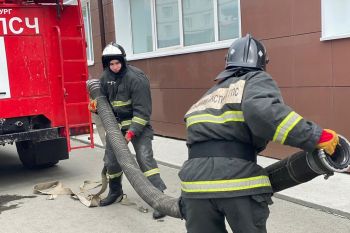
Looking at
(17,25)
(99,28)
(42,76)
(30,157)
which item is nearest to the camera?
(17,25)

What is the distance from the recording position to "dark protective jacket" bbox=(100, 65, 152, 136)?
15.5 ft

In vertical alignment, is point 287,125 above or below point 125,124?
above

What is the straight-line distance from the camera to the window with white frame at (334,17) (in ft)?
19.1

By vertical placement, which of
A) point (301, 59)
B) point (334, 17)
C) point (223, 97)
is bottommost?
point (223, 97)

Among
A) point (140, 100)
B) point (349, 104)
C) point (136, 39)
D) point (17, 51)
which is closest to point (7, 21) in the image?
point (17, 51)

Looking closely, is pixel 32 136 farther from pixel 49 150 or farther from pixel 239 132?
pixel 239 132

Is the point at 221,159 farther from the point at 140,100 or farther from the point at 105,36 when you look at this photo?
the point at 105,36

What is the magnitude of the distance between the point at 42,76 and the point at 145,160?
7.75 ft

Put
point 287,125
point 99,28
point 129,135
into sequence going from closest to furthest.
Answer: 1. point 287,125
2. point 129,135
3. point 99,28

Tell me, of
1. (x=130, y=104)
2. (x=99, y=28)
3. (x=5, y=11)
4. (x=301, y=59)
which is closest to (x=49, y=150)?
Answer: (x=5, y=11)

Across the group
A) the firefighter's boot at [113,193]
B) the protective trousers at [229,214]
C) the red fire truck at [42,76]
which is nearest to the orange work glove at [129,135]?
the firefighter's boot at [113,193]

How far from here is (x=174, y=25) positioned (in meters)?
9.50

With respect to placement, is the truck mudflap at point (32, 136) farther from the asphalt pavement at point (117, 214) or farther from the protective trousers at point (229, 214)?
the protective trousers at point (229, 214)

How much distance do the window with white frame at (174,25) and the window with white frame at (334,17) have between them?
71.9 inches
